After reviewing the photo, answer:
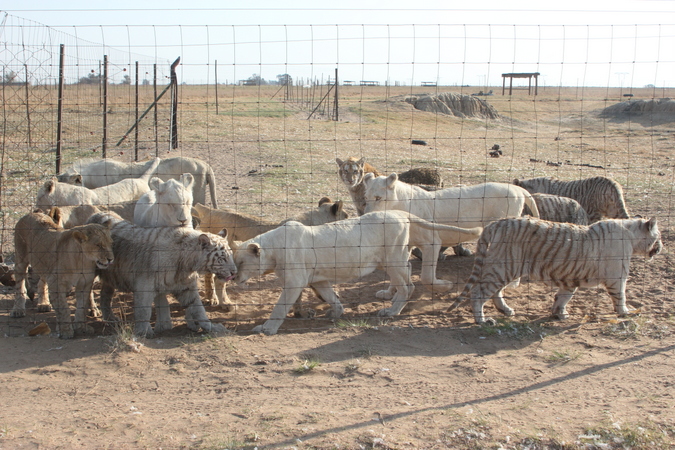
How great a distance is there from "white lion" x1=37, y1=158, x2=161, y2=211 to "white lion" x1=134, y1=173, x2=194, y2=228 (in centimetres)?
135

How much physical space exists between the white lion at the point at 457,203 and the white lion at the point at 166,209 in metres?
2.52

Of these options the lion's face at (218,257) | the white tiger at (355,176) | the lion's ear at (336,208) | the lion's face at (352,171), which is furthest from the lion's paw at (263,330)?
the lion's face at (352,171)

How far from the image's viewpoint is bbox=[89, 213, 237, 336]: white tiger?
6.23m

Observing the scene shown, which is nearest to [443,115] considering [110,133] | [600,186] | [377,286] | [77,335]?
[110,133]

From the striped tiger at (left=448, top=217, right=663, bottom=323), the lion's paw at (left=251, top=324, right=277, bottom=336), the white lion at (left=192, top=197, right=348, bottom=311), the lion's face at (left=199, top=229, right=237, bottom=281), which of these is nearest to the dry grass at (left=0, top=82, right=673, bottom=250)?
the white lion at (left=192, top=197, right=348, bottom=311)

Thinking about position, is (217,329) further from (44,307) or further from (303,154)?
(303,154)

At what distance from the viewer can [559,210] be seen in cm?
908

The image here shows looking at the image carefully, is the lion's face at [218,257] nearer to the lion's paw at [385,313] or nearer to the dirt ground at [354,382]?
the dirt ground at [354,382]

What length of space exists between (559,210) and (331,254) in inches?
166

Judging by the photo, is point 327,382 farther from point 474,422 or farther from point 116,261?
point 116,261

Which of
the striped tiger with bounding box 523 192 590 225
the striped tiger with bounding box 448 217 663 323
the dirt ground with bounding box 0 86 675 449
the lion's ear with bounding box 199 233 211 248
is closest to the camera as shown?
the dirt ground with bounding box 0 86 675 449

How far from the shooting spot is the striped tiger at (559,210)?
29.7ft

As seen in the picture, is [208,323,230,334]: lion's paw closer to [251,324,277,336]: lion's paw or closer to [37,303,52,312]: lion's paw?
[251,324,277,336]: lion's paw

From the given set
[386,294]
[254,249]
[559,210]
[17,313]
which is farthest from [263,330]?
[559,210]
